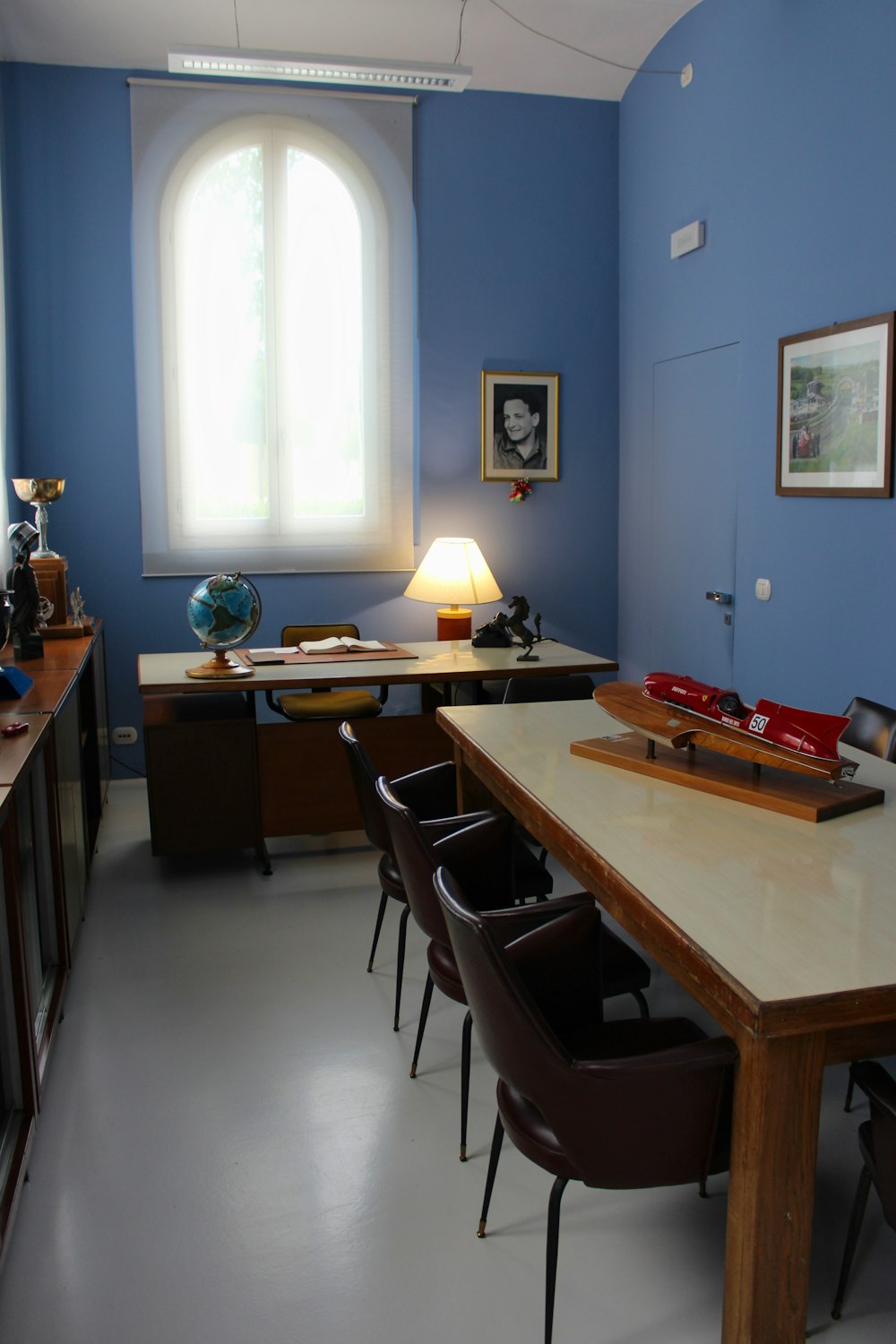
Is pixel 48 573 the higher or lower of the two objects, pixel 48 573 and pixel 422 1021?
the higher

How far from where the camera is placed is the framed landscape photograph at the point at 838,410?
3703mm

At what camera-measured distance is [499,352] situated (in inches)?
228

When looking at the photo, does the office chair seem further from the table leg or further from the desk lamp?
the desk lamp

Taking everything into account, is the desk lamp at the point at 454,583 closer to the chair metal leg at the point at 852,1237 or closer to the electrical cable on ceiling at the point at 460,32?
the electrical cable on ceiling at the point at 460,32

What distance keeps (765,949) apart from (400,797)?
5.73ft

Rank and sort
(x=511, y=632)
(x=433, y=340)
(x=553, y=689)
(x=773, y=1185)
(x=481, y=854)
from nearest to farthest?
1. (x=773, y=1185)
2. (x=481, y=854)
3. (x=553, y=689)
4. (x=511, y=632)
5. (x=433, y=340)

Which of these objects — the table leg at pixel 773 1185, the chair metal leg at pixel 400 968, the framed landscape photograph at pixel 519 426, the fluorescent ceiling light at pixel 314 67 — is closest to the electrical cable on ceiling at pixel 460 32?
the fluorescent ceiling light at pixel 314 67

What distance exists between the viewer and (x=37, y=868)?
287 centimetres

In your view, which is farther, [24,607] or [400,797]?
[24,607]

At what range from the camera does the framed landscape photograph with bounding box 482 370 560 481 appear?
19.0ft

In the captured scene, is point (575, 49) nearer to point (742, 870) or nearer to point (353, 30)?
point (353, 30)

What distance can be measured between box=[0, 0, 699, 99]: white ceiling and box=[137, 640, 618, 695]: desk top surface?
8.84ft

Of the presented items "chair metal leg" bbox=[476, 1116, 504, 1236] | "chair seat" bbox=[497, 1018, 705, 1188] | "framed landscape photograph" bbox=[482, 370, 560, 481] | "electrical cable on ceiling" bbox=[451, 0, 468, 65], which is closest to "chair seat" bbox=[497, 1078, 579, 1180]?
"chair seat" bbox=[497, 1018, 705, 1188]

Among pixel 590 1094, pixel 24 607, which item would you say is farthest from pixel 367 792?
pixel 24 607
